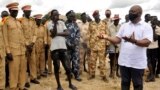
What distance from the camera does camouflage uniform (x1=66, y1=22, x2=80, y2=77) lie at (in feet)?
34.6

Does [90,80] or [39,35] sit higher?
[39,35]

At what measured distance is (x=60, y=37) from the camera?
9266mm

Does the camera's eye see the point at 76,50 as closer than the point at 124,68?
No

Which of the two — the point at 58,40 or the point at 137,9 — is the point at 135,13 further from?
the point at 58,40

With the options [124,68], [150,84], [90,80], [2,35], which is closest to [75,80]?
[90,80]

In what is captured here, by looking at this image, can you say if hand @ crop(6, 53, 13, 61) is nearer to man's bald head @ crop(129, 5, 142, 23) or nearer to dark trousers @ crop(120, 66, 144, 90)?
dark trousers @ crop(120, 66, 144, 90)

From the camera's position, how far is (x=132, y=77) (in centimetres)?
675

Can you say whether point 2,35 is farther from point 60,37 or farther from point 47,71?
point 47,71

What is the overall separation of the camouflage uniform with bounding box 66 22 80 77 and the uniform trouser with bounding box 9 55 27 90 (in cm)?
212

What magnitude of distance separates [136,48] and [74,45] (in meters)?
4.27

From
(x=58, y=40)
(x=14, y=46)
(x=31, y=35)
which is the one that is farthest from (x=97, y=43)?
(x=14, y=46)

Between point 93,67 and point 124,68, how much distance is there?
4309 millimetres

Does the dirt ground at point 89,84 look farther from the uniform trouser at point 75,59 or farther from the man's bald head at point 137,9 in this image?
the man's bald head at point 137,9

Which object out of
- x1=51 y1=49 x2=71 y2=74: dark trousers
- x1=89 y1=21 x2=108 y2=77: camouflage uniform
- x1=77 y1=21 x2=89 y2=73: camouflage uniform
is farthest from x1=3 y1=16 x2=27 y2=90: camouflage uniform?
x1=77 y1=21 x2=89 y2=73: camouflage uniform
